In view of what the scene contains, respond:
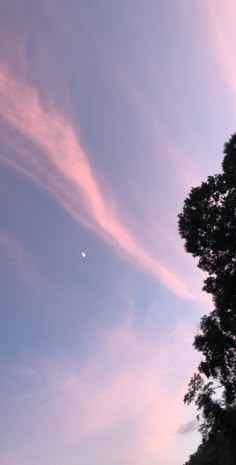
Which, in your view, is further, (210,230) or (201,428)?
(201,428)

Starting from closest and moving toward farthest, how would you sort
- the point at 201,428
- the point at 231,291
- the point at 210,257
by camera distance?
the point at 231,291
the point at 210,257
the point at 201,428

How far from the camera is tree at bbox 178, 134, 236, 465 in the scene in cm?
3691

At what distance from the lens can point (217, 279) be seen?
38.0m

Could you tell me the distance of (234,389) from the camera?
3941 centimetres

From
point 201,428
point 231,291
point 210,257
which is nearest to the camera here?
point 231,291

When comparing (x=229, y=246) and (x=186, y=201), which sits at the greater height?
(x=186, y=201)

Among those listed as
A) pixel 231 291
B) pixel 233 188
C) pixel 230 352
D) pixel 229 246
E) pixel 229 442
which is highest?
pixel 233 188

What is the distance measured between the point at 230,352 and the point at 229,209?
37.1 feet

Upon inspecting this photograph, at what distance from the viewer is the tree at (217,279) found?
3691 centimetres

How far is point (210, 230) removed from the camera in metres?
38.2

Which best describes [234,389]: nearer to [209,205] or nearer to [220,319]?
[220,319]

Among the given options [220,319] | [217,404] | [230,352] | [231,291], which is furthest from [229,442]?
[231,291]

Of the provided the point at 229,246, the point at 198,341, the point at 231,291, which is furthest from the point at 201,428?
the point at 229,246

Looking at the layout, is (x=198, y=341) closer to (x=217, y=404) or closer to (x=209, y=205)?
(x=217, y=404)
